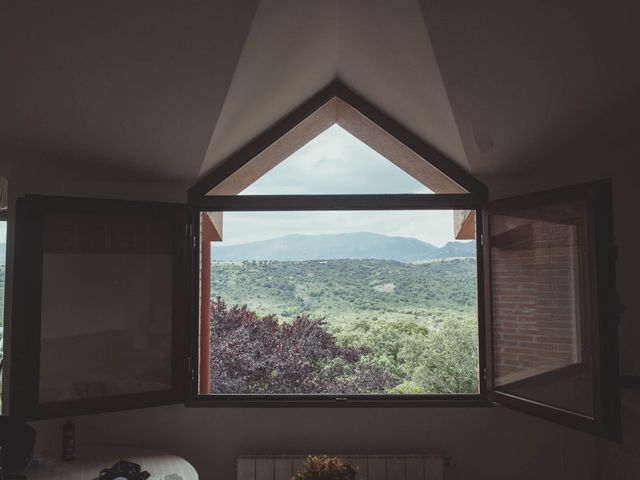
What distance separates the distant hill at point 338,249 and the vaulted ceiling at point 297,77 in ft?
2.69

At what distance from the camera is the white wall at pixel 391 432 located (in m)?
3.22

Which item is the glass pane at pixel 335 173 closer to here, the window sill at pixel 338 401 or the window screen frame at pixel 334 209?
the window screen frame at pixel 334 209

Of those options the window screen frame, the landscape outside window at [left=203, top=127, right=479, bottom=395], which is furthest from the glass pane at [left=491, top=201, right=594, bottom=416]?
the landscape outside window at [left=203, top=127, right=479, bottom=395]

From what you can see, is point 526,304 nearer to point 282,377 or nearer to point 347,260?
point 347,260

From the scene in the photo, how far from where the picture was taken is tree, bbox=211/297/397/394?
14.2 feet

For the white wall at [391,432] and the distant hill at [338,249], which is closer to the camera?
the white wall at [391,432]

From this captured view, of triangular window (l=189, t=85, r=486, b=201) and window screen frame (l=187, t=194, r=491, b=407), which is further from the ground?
triangular window (l=189, t=85, r=486, b=201)

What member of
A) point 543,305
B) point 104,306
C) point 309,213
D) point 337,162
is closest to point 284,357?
point 309,213

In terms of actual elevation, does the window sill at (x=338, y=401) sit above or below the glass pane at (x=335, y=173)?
below

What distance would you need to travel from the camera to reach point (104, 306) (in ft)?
10.3

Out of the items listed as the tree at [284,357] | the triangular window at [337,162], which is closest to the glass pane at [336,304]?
the tree at [284,357]

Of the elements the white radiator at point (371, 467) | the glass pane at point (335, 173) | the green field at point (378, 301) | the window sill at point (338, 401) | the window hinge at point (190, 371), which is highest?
the glass pane at point (335, 173)

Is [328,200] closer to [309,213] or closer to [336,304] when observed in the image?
[309,213]

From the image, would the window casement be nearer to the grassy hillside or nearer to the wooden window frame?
the wooden window frame
